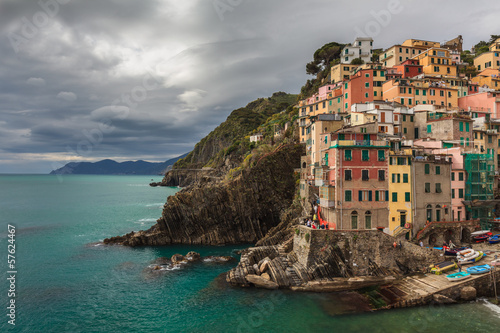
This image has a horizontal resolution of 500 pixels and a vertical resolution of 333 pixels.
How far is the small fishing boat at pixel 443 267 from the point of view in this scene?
101ft

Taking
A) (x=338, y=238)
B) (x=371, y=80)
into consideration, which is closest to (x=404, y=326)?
(x=338, y=238)

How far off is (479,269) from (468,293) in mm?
3039

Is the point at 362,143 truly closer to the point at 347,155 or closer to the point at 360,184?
the point at 347,155

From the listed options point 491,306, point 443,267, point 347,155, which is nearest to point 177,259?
point 347,155

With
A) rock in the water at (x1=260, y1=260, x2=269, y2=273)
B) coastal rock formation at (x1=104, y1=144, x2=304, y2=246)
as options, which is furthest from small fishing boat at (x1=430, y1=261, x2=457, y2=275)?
coastal rock formation at (x1=104, y1=144, x2=304, y2=246)

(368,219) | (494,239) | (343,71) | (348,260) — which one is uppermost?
(343,71)

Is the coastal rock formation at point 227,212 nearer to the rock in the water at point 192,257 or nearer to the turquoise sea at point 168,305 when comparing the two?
the turquoise sea at point 168,305

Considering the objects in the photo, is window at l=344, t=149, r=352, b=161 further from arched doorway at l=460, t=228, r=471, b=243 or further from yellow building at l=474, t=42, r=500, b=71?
yellow building at l=474, t=42, r=500, b=71

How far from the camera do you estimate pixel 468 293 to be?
27.7 m

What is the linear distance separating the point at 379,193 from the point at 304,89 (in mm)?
66715

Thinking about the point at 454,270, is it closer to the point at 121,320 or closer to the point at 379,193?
the point at 379,193

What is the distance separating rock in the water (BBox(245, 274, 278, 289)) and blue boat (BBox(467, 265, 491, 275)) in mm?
19077

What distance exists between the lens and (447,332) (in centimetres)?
2389

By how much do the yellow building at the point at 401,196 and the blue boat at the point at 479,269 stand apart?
23.7 feet
